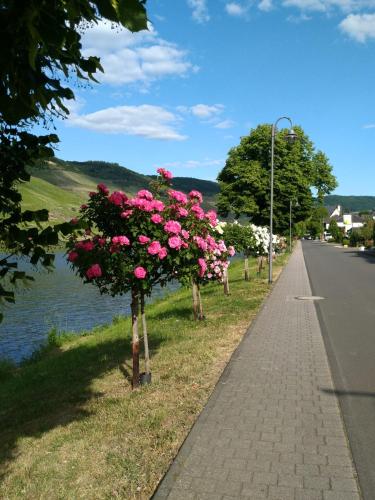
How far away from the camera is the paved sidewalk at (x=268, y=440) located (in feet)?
12.9

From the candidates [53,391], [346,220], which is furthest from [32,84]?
[346,220]

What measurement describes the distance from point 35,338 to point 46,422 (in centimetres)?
1115

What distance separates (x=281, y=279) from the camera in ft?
77.9

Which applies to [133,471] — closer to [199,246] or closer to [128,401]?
[128,401]

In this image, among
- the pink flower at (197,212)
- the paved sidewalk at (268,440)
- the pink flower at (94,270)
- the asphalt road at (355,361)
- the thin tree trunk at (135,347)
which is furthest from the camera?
the pink flower at (197,212)

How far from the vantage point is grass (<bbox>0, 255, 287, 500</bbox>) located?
4.27 metres

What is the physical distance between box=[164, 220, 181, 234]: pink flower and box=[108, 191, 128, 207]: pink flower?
2.06 ft

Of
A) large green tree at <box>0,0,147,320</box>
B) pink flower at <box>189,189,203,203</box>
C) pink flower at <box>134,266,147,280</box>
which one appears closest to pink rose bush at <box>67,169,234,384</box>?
pink flower at <box>134,266,147,280</box>

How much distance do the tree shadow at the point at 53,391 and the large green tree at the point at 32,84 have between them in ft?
10.1

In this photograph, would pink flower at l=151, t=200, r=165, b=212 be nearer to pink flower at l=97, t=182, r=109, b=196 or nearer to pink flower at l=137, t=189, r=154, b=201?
pink flower at l=137, t=189, r=154, b=201

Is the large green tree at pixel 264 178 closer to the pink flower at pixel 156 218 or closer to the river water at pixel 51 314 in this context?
the river water at pixel 51 314

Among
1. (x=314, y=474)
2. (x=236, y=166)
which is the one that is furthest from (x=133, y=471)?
(x=236, y=166)

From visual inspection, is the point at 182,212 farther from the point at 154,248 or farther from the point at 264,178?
the point at 264,178

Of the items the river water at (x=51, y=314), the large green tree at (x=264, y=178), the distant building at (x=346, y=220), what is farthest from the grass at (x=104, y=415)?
the distant building at (x=346, y=220)
